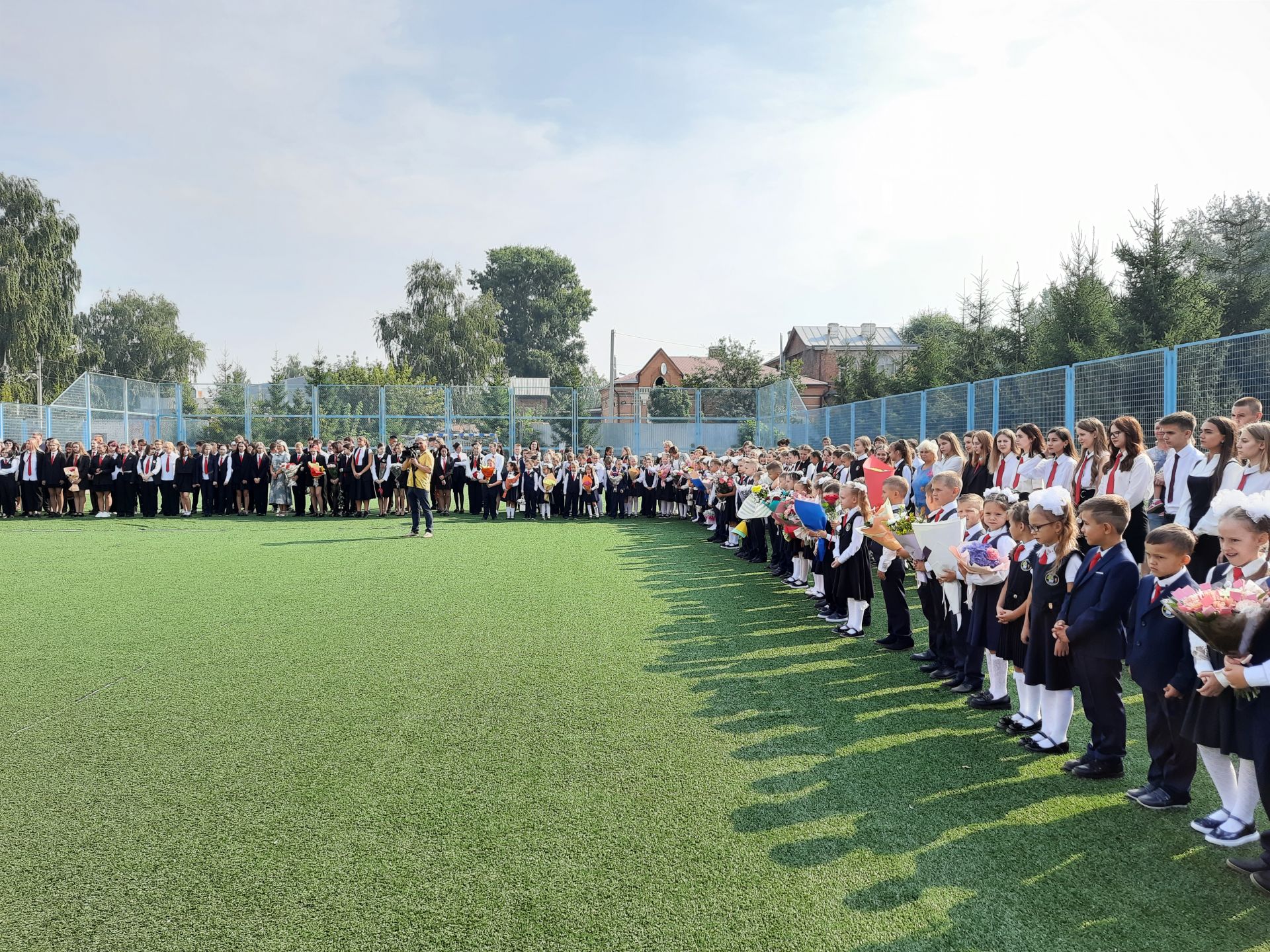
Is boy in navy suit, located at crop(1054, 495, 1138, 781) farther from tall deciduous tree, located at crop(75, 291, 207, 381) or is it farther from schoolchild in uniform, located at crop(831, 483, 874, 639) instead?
tall deciduous tree, located at crop(75, 291, 207, 381)

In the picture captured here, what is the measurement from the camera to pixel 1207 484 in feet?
20.1

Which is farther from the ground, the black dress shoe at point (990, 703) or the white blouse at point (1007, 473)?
the white blouse at point (1007, 473)

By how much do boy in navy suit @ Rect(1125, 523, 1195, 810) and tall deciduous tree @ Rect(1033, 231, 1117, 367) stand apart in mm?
17031

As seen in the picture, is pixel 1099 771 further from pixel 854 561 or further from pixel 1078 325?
pixel 1078 325

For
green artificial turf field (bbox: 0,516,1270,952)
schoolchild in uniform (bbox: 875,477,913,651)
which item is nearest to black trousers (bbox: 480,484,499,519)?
green artificial turf field (bbox: 0,516,1270,952)

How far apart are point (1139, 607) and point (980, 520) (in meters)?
1.82

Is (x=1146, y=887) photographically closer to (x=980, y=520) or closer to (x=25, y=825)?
(x=980, y=520)

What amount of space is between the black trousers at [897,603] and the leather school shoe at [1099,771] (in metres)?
2.66

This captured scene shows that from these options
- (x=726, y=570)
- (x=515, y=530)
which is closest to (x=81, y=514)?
(x=515, y=530)

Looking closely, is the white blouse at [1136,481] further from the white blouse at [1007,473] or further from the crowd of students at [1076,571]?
the white blouse at [1007,473]

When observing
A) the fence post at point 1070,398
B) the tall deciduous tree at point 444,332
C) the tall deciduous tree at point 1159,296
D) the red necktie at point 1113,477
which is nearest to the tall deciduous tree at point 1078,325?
the tall deciduous tree at point 1159,296

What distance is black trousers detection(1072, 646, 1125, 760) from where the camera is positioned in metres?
4.26

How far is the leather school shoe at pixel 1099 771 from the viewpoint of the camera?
4.24m

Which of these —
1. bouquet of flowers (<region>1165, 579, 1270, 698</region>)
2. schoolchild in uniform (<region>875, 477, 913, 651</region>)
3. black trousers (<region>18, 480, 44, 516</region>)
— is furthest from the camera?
black trousers (<region>18, 480, 44, 516</region>)
